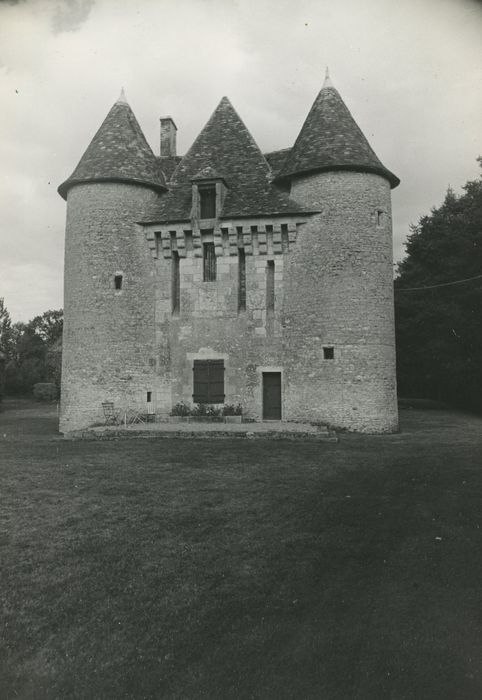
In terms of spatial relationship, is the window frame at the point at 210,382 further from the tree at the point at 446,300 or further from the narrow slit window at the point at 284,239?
the tree at the point at 446,300

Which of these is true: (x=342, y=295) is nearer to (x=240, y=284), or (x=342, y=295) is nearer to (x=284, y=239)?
(x=284, y=239)

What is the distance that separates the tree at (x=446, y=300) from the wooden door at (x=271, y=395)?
39.2 ft

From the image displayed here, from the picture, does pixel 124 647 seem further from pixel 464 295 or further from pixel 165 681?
pixel 464 295

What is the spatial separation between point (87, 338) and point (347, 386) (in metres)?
8.72

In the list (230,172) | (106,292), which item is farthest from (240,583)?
(230,172)

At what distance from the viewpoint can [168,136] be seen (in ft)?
77.6

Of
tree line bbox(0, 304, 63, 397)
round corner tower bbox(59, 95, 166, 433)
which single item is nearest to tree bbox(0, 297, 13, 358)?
tree line bbox(0, 304, 63, 397)

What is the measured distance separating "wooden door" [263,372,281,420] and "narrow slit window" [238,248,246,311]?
A: 2557mm

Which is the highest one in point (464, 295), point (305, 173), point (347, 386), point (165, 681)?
point (305, 173)

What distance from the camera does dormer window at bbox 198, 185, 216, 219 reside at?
19.5 meters

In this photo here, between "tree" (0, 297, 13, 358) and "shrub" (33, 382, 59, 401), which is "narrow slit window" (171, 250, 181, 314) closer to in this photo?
"tree" (0, 297, 13, 358)

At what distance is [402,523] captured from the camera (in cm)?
771

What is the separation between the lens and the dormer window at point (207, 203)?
767 inches

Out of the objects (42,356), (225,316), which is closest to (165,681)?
(225,316)
